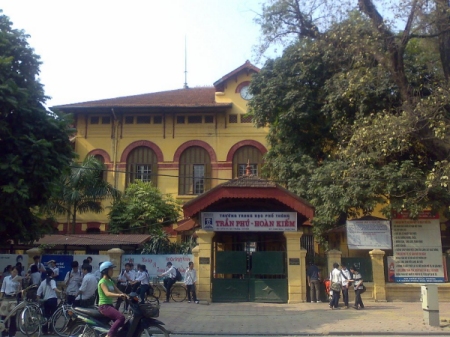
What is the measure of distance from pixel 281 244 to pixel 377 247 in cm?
401

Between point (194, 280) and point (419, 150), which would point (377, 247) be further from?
point (194, 280)

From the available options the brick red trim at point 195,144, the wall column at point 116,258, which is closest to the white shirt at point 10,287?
the wall column at point 116,258

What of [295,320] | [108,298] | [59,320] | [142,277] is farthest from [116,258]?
[108,298]

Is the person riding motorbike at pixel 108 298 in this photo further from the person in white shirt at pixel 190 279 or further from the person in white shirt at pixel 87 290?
the person in white shirt at pixel 190 279

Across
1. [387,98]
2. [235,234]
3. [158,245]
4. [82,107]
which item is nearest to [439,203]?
[387,98]

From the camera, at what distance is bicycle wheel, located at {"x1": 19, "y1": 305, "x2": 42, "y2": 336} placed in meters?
11.1

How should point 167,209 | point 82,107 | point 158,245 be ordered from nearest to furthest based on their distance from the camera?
1. point 158,245
2. point 167,209
3. point 82,107

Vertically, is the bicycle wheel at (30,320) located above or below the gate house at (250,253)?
below

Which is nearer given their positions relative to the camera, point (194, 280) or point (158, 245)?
point (194, 280)

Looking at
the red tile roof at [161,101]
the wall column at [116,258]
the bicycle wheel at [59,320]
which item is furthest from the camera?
the red tile roof at [161,101]

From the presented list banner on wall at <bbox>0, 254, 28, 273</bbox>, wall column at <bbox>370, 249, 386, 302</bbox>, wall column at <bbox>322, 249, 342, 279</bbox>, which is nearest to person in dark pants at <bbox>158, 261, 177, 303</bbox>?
banner on wall at <bbox>0, 254, 28, 273</bbox>

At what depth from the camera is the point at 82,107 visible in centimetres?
2903

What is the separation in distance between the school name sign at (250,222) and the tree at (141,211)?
728 centimetres

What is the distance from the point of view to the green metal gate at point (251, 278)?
60.6 ft
